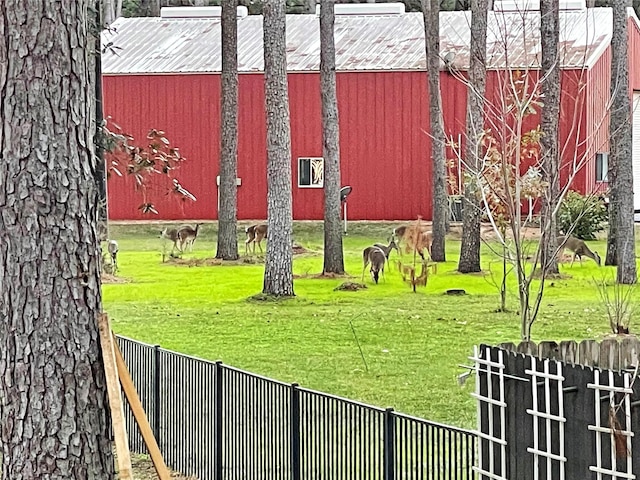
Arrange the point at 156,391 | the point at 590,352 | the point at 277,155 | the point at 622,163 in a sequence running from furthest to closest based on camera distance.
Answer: the point at 622,163, the point at 277,155, the point at 156,391, the point at 590,352

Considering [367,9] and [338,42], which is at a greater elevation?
[367,9]

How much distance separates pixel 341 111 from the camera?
35844mm

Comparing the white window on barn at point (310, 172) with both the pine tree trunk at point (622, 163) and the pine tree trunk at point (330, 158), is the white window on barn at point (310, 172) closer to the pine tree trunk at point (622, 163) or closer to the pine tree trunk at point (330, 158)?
the pine tree trunk at point (330, 158)

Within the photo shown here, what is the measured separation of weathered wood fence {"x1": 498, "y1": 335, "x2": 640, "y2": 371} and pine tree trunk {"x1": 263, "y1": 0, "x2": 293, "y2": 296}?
604 inches

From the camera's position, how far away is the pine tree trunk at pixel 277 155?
21.7m

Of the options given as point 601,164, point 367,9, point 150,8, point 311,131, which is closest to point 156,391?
point 311,131

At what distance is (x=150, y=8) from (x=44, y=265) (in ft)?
171

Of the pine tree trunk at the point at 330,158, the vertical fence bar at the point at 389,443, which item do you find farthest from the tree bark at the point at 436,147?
the vertical fence bar at the point at 389,443

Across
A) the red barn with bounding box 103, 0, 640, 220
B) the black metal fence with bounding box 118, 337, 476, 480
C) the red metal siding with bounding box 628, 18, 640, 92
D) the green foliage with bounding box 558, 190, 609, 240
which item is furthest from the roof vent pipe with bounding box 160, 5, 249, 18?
the black metal fence with bounding box 118, 337, 476, 480

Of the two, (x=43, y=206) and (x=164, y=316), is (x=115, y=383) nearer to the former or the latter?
(x=43, y=206)

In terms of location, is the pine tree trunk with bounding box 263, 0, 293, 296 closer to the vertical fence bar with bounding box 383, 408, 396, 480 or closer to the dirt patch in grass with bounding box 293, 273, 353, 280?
the dirt patch in grass with bounding box 293, 273, 353, 280

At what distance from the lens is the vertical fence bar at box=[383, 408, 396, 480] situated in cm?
656

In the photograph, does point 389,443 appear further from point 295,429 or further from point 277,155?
point 277,155

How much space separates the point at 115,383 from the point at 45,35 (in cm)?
165
